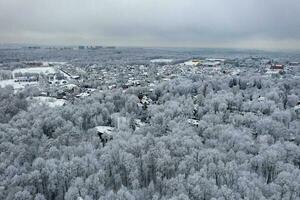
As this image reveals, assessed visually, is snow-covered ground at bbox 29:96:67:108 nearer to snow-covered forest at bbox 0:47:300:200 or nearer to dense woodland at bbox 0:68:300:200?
snow-covered forest at bbox 0:47:300:200

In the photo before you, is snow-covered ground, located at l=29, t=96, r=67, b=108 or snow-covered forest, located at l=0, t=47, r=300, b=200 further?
snow-covered ground, located at l=29, t=96, r=67, b=108

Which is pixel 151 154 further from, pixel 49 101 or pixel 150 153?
pixel 49 101

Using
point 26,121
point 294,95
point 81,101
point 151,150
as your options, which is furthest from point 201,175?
point 294,95

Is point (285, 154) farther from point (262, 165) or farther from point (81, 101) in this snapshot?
point (81, 101)

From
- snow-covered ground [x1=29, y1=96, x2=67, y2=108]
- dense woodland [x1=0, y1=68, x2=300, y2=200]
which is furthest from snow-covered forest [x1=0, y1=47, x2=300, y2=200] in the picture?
snow-covered ground [x1=29, y1=96, x2=67, y2=108]

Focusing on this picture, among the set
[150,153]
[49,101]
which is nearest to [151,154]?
[150,153]

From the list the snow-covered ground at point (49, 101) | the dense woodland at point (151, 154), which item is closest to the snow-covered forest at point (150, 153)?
the dense woodland at point (151, 154)
